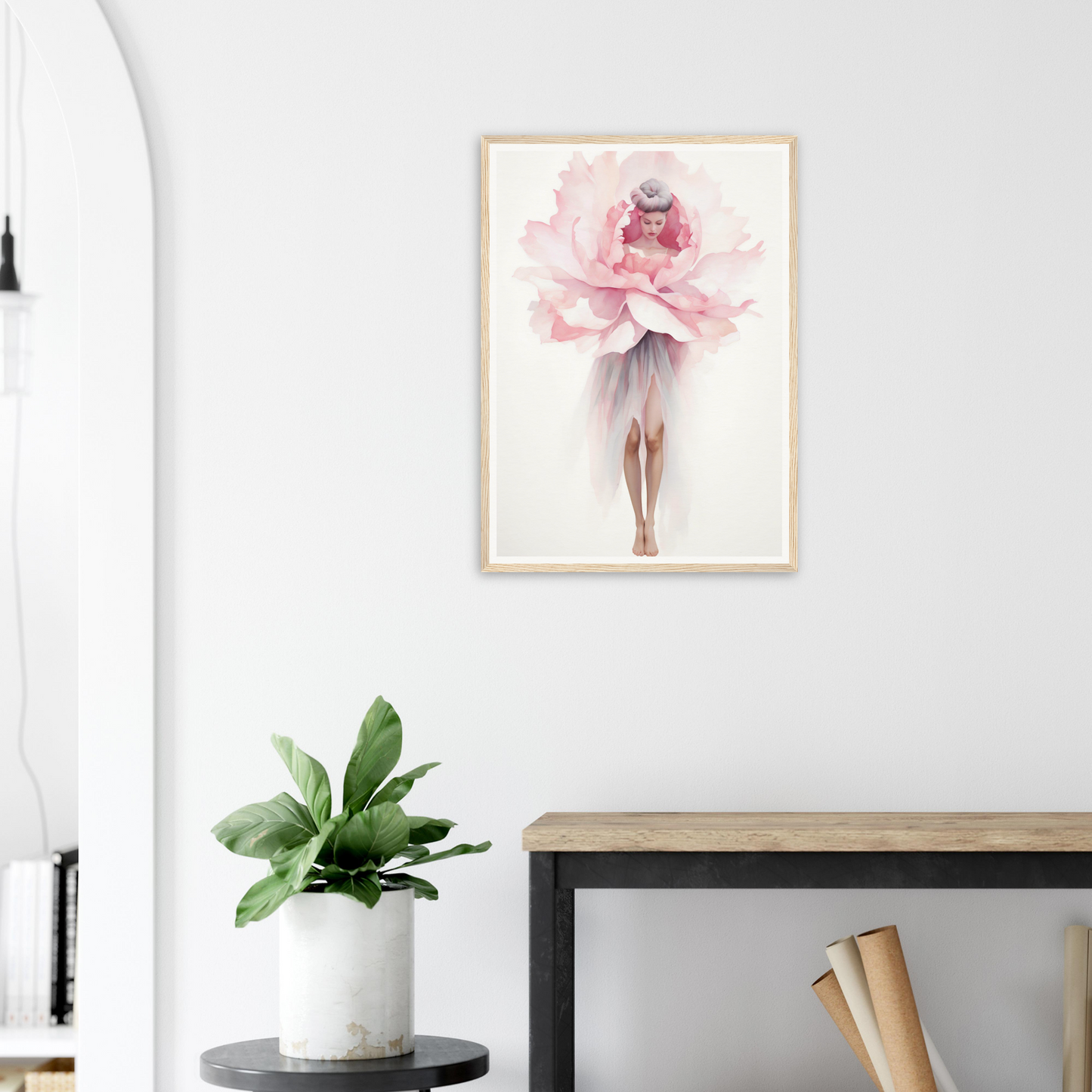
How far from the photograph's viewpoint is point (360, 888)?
121 cm

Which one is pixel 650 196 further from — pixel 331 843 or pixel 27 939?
pixel 27 939

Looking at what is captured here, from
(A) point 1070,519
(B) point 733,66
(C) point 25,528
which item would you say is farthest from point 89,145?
(A) point 1070,519

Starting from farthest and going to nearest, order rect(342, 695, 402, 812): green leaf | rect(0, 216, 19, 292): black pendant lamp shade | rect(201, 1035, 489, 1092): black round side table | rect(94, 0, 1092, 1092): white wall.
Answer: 1. rect(0, 216, 19, 292): black pendant lamp shade
2. rect(94, 0, 1092, 1092): white wall
3. rect(342, 695, 402, 812): green leaf
4. rect(201, 1035, 489, 1092): black round side table

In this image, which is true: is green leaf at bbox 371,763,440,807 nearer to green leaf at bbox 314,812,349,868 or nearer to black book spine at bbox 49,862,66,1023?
green leaf at bbox 314,812,349,868

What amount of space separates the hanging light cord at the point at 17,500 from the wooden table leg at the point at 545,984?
1000mm

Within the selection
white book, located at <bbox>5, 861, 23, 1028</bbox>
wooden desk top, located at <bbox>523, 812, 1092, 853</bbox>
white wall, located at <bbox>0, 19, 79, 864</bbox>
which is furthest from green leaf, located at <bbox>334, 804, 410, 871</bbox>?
white wall, located at <bbox>0, 19, 79, 864</bbox>

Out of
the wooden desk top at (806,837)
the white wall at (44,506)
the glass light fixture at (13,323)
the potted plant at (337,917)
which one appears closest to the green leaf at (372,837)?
the potted plant at (337,917)

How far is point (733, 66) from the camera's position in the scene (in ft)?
5.02

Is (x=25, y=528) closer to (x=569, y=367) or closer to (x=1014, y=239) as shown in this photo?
(x=569, y=367)

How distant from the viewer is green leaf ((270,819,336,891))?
3.82 feet

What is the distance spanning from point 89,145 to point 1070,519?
1403mm

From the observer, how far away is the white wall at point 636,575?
149 centimetres

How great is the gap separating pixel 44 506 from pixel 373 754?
2.95 ft

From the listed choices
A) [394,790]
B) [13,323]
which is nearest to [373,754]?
[394,790]
